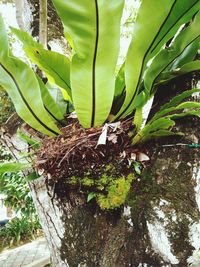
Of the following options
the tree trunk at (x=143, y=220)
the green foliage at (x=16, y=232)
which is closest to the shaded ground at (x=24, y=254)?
the green foliage at (x=16, y=232)

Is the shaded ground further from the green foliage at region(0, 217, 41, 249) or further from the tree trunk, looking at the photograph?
the tree trunk

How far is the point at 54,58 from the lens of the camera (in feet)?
2.89

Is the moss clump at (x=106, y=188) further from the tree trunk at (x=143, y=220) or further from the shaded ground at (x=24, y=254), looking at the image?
the shaded ground at (x=24, y=254)

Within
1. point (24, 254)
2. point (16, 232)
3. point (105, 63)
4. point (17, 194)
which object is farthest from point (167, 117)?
point (16, 232)

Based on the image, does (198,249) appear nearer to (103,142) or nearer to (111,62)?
(103,142)

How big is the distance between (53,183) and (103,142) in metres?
0.24

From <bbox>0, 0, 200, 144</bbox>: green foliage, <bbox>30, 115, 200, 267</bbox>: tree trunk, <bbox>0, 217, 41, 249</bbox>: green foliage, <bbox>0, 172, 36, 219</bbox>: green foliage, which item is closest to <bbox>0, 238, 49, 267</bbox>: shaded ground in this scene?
<bbox>0, 217, 41, 249</bbox>: green foliage

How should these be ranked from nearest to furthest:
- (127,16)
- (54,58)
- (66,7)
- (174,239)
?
(66,7)
(174,239)
(54,58)
(127,16)

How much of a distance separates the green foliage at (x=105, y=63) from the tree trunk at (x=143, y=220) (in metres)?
0.11

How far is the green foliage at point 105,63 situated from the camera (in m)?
0.66

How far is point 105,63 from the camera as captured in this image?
76cm

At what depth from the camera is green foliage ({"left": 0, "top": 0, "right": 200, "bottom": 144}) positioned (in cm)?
66

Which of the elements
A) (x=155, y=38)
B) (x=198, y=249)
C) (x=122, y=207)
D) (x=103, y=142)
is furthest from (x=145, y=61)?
(x=198, y=249)

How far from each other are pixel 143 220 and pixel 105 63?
42 centimetres
